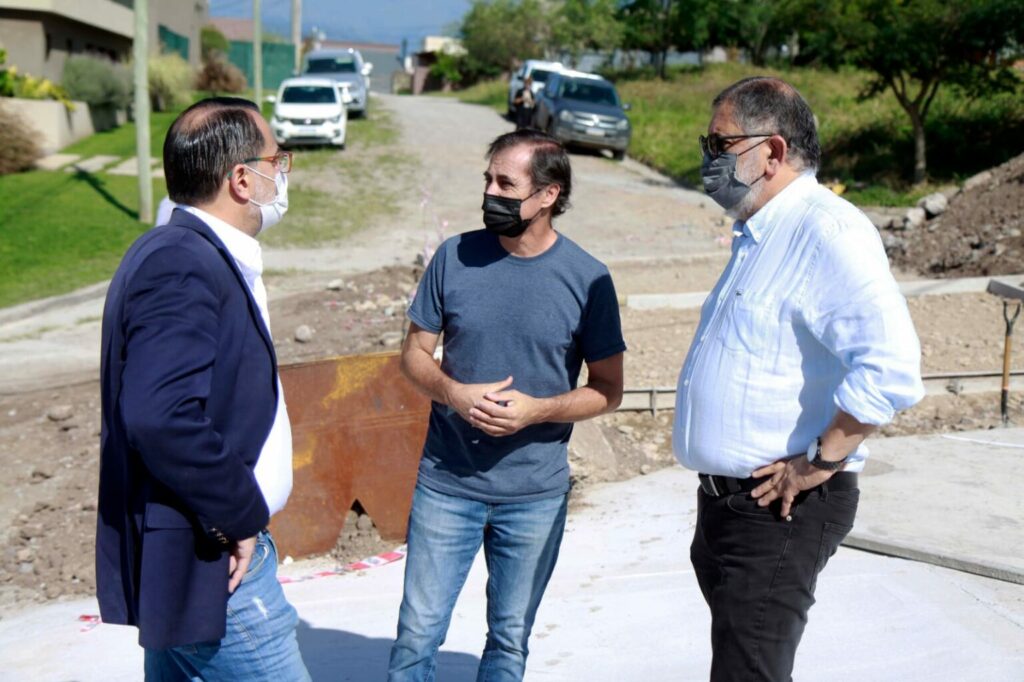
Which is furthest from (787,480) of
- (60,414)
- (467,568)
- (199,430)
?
(60,414)

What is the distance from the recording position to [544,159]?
3510 mm

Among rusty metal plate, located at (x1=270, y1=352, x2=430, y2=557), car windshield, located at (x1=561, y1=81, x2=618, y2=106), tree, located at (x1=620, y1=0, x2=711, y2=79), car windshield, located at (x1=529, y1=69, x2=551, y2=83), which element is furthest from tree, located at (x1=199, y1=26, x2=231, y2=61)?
rusty metal plate, located at (x1=270, y1=352, x2=430, y2=557)

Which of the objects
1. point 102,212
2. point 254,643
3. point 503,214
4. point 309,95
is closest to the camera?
point 254,643

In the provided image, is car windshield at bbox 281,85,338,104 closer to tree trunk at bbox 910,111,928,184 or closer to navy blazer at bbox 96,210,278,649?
tree trunk at bbox 910,111,928,184

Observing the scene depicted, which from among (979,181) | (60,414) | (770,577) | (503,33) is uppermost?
(770,577)

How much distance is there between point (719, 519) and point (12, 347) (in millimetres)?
9508

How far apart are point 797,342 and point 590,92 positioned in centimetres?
2291

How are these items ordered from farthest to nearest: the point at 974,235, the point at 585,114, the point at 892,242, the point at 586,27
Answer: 1. the point at 586,27
2. the point at 585,114
3. the point at 892,242
4. the point at 974,235

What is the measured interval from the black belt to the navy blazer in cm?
121

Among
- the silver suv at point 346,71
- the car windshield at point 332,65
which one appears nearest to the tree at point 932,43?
the silver suv at point 346,71

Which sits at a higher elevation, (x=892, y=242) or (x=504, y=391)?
(x=504, y=391)

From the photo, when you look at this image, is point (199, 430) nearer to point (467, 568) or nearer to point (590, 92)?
point (467, 568)

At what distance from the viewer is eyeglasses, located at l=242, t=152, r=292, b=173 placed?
2676mm

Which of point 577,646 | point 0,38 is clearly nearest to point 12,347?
point 577,646
